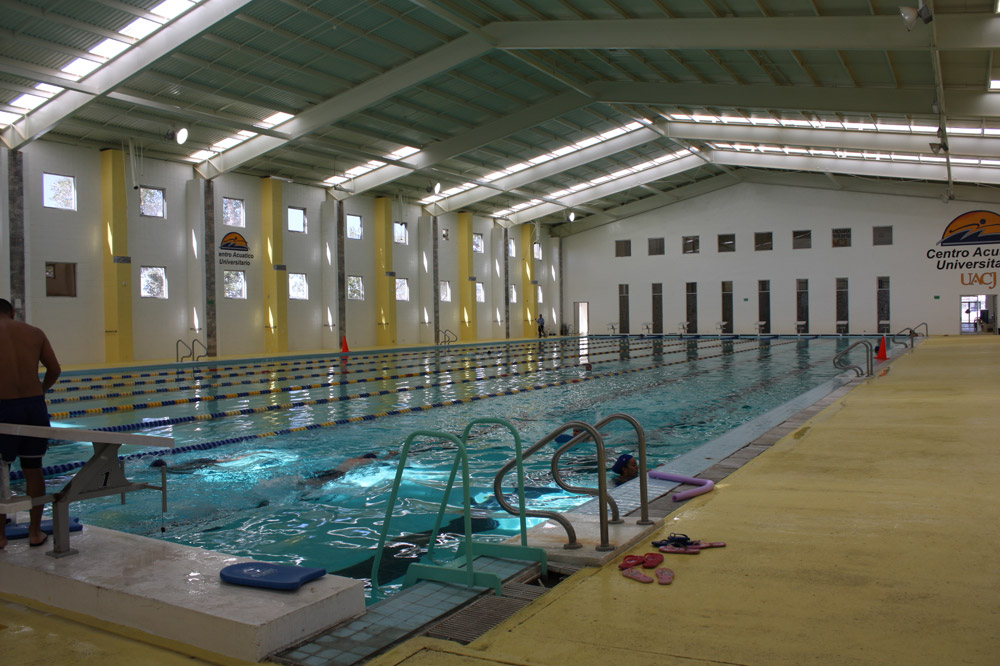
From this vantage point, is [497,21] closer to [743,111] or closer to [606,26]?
[606,26]

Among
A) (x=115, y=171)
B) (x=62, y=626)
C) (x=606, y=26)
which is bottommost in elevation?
(x=62, y=626)

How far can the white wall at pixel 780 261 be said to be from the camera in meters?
29.5

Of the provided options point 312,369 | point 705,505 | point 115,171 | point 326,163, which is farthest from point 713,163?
point 705,505

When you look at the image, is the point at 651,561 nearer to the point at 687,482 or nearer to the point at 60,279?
the point at 687,482

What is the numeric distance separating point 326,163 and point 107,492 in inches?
832

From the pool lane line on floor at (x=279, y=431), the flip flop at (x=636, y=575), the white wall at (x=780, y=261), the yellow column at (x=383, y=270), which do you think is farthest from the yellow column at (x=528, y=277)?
the flip flop at (x=636, y=575)

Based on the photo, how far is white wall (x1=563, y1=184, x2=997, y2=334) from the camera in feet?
96.8

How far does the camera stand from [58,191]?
18.2m

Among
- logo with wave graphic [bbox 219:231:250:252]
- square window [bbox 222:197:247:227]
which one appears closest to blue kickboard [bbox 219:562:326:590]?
logo with wave graphic [bbox 219:231:250:252]

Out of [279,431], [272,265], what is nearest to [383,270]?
[272,265]

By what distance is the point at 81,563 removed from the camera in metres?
3.28

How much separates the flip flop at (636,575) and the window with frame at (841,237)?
3118cm

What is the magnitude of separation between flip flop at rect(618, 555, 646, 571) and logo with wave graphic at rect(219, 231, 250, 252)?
67.3 feet

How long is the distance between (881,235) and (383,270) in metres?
20.0
